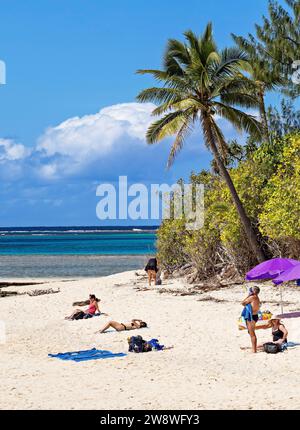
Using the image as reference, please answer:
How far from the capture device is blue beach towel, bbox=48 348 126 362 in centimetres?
1394

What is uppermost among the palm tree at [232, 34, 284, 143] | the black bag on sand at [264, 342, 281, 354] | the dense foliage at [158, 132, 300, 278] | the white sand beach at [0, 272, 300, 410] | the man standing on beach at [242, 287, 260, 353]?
the palm tree at [232, 34, 284, 143]

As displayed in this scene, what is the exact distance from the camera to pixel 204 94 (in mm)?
26828

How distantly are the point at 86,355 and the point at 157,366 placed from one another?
1.92 meters

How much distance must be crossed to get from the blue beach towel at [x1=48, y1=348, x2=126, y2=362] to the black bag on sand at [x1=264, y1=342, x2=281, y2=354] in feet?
10.4

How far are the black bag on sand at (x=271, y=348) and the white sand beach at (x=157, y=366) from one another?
150mm

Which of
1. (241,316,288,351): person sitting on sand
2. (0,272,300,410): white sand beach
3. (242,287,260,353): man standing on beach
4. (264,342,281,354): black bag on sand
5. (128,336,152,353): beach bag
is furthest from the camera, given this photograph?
(128,336,152,353): beach bag

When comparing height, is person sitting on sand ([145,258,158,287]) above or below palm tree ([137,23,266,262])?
below

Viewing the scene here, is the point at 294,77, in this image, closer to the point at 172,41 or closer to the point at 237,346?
the point at 172,41

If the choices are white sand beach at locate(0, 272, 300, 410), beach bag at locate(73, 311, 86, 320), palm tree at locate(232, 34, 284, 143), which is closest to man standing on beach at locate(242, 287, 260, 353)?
white sand beach at locate(0, 272, 300, 410)

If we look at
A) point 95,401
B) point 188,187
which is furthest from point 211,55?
point 95,401

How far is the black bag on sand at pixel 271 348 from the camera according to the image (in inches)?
532

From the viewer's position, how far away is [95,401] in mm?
10266

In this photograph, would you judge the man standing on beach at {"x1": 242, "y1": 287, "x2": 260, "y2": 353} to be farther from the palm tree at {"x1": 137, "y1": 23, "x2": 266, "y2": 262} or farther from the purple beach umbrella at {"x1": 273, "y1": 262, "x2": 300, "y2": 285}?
the palm tree at {"x1": 137, "y1": 23, "x2": 266, "y2": 262}
